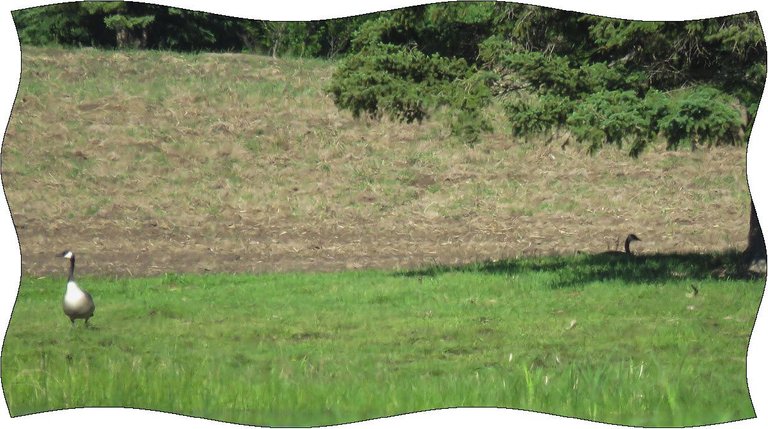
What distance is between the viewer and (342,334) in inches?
255

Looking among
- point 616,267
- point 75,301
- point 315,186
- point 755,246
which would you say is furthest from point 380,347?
point 755,246

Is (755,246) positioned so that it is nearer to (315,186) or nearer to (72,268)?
(315,186)

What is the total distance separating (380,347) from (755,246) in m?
2.04

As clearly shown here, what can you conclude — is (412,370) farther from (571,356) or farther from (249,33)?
(249,33)

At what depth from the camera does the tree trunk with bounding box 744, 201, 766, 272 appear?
6605mm

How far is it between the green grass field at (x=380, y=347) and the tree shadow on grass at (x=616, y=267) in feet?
0.15

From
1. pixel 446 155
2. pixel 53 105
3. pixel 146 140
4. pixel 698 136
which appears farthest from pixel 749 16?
pixel 53 105

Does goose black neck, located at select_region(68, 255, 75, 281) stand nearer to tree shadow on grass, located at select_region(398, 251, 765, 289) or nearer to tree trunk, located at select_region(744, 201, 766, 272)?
tree shadow on grass, located at select_region(398, 251, 765, 289)

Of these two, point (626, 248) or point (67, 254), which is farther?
point (626, 248)

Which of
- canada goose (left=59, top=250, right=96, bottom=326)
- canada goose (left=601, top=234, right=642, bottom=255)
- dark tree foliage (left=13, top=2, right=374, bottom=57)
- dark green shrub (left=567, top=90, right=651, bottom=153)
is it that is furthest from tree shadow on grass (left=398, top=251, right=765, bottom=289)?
canada goose (left=59, top=250, right=96, bottom=326)

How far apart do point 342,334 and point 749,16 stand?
2680mm

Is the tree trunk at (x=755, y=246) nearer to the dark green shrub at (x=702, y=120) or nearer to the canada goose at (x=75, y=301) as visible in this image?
the dark green shrub at (x=702, y=120)

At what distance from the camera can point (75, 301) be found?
6.54 m

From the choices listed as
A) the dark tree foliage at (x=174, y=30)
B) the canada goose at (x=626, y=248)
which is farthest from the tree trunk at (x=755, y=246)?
the dark tree foliage at (x=174, y=30)
